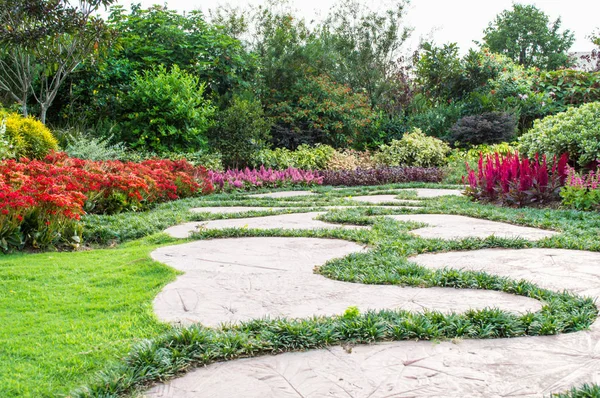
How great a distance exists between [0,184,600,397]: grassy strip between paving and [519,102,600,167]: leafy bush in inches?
95.7

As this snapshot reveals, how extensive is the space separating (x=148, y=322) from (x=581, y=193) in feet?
13.9

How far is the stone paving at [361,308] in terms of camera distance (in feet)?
4.19

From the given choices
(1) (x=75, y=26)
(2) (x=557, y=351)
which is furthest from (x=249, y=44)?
(2) (x=557, y=351)

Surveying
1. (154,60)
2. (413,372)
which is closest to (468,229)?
(413,372)

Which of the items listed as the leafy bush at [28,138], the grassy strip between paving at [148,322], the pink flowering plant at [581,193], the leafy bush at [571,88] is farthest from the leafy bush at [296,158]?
the grassy strip between paving at [148,322]

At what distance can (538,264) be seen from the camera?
2484mm

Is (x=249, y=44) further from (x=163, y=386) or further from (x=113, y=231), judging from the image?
(x=163, y=386)

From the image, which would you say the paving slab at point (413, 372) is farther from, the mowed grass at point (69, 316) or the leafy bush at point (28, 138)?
the leafy bush at point (28, 138)

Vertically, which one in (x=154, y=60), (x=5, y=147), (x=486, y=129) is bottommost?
(x=5, y=147)

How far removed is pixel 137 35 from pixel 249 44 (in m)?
3.73

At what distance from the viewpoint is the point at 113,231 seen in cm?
387

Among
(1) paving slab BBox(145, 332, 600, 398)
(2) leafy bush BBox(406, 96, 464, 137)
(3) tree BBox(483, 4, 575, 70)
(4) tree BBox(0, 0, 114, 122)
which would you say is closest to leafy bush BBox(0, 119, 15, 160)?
(4) tree BBox(0, 0, 114, 122)

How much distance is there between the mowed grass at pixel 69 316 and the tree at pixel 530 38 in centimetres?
3530

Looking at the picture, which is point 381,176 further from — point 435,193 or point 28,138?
point 28,138
